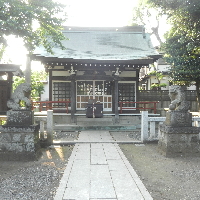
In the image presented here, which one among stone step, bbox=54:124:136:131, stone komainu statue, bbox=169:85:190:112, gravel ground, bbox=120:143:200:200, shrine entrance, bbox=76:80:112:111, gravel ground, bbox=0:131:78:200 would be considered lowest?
gravel ground, bbox=120:143:200:200

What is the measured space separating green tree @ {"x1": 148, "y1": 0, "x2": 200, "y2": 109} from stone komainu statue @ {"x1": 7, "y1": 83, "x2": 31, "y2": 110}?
841cm

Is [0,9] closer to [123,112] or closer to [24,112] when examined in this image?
[24,112]

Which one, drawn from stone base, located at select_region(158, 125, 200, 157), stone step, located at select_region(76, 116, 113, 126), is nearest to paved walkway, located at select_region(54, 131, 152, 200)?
stone base, located at select_region(158, 125, 200, 157)

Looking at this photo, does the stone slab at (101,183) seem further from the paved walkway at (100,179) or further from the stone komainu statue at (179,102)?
the stone komainu statue at (179,102)

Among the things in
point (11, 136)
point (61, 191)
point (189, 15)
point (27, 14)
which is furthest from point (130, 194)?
point (189, 15)

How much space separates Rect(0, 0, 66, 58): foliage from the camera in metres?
6.98

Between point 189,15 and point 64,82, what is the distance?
8204 mm

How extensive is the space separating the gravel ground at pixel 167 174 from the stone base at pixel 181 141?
0.67 ft

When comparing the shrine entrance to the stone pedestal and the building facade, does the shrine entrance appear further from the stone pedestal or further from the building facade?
the stone pedestal

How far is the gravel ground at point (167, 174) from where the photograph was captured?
3.62 metres

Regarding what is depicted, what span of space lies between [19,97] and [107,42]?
1083 centimetres

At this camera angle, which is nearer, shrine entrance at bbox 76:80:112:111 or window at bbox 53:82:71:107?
window at bbox 53:82:71:107

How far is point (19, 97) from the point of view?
5.84 m

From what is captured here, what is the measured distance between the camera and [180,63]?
13.0 meters
